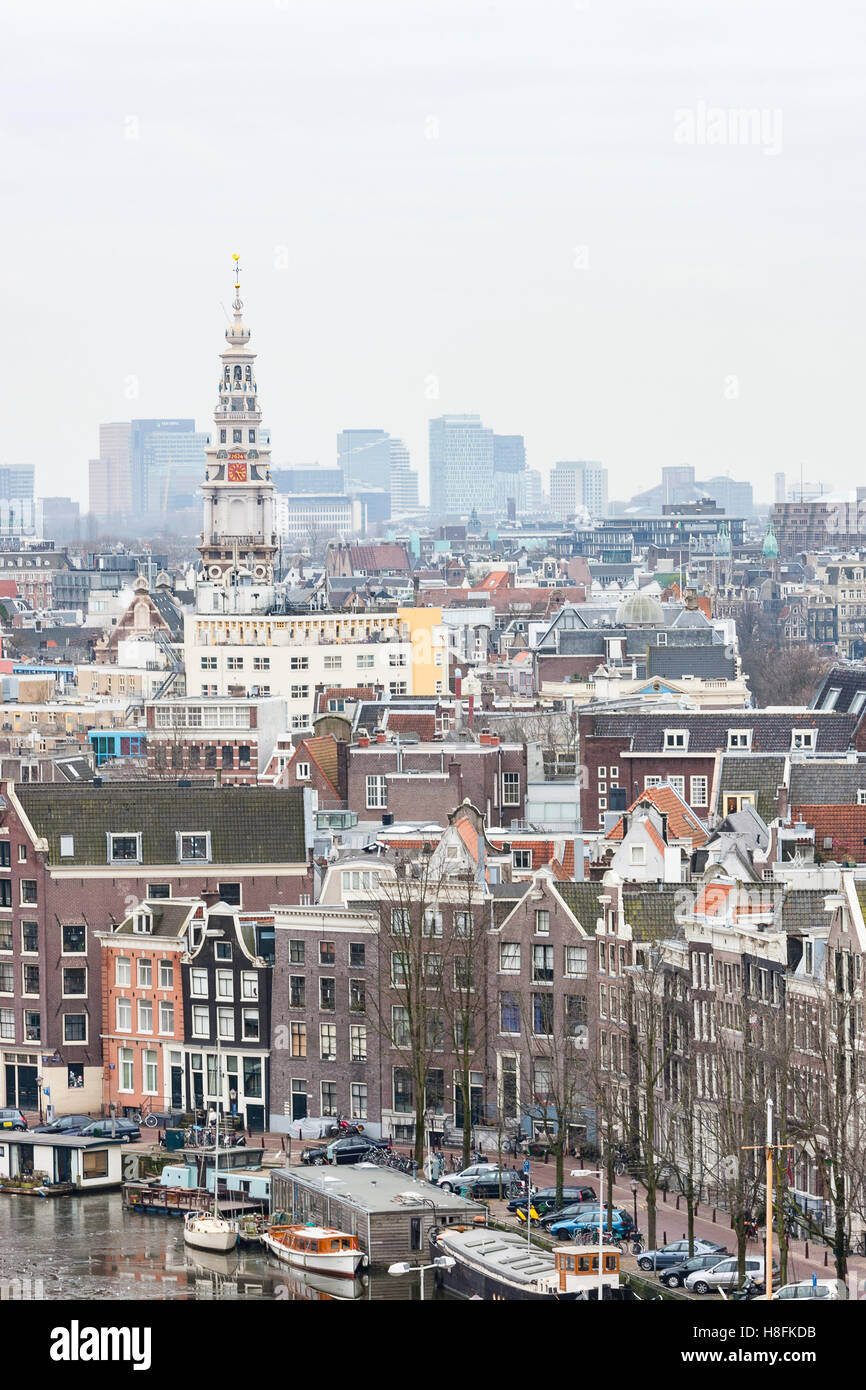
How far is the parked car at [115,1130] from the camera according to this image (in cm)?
6500

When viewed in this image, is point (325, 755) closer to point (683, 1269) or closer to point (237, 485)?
point (683, 1269)

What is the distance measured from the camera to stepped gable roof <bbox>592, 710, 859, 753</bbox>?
91.3 metres

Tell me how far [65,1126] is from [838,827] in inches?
716

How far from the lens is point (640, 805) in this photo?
2564 inches

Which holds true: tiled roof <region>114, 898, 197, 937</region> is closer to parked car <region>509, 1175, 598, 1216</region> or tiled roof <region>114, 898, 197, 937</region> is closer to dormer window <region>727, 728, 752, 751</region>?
parked car <region>509, 1175, 598, 1216</region>

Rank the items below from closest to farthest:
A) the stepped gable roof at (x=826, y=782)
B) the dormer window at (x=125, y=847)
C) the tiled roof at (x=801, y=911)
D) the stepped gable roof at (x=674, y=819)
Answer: the tiled roof at (x=801, y=911)
the dormer window at (x=125, y=847)
the stepped gable roof at (x=674, y=819)
the stepped gable roof at (x=826, y=782)

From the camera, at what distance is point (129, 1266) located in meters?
54.5

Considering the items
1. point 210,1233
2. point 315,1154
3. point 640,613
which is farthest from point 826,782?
point 640,613

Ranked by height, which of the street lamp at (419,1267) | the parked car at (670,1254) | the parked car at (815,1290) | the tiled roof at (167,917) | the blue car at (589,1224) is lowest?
the street lamp at (419,1267)

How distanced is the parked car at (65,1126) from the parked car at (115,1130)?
0.17 metres

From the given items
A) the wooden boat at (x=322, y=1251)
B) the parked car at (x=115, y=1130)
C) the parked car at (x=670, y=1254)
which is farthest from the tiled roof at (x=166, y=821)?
the parked car at (x=670, y=1254)

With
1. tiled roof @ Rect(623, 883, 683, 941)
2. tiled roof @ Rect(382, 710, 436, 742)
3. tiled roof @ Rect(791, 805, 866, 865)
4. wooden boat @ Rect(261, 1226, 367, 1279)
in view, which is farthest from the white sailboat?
tiled roof @ Rect(382, 710, 436, 742)

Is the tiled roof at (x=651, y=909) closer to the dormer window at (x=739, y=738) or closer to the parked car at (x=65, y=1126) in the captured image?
the parked car at (x=65, y=1126)
